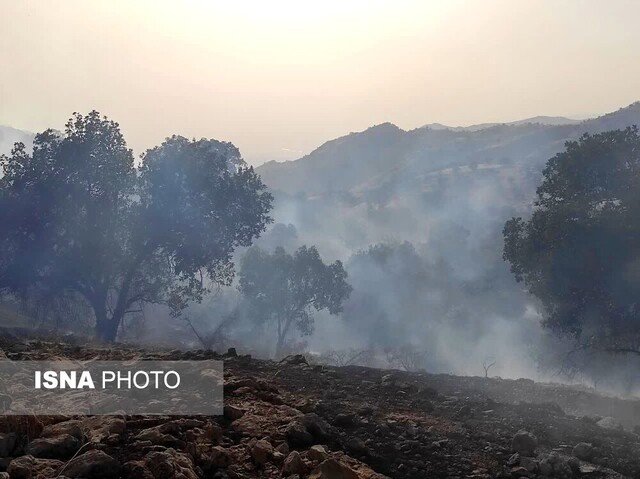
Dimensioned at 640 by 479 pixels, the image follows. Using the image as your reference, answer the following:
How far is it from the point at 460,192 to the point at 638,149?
85869 millimetres

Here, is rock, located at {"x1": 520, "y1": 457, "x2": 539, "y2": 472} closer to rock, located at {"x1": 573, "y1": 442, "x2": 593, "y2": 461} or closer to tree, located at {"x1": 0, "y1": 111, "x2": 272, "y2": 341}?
rock, located at {"x1": 573, "y1": 442, "x2": 593, "y2": 461}

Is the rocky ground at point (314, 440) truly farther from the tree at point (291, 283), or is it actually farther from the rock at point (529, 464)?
the tree at point (291, 283)

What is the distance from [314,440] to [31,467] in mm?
2587

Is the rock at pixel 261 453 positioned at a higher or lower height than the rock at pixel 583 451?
higher

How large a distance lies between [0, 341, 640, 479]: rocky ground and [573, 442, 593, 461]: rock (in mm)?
14

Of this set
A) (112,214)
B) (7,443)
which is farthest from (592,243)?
(112,214)

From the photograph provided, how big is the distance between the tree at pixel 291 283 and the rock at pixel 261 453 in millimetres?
28361

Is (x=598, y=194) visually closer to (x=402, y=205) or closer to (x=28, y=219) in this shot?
(x=28, y=219)

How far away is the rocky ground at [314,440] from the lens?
4508mm

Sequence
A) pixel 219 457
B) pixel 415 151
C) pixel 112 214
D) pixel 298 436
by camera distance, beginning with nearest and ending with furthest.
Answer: pixel 219 457 → pixel 298 436 → pixel 112 214 → pixel 415 151

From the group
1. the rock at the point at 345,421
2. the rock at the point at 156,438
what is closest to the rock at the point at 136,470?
the rock at the point at 156,438

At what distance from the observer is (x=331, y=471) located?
179 inches

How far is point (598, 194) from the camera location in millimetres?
16047

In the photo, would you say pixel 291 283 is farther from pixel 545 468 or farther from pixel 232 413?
pixel 545 468
